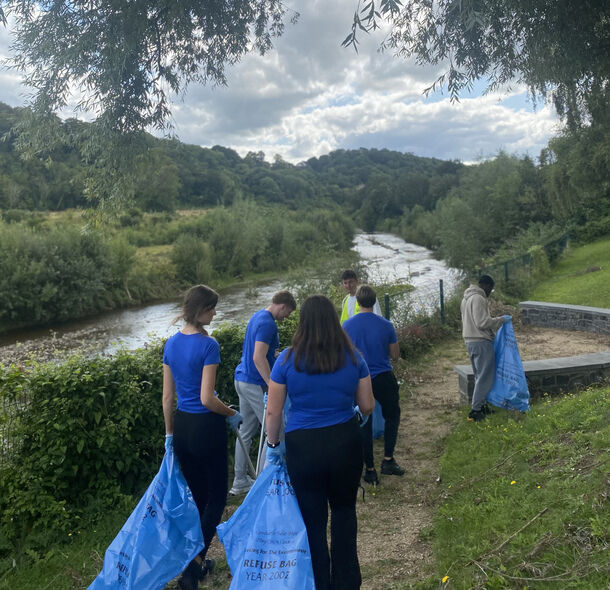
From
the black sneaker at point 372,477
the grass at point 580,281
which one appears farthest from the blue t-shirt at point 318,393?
the grass at point 580,281

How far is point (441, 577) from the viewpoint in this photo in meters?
3.29

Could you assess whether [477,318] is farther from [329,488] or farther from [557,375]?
[329,488]

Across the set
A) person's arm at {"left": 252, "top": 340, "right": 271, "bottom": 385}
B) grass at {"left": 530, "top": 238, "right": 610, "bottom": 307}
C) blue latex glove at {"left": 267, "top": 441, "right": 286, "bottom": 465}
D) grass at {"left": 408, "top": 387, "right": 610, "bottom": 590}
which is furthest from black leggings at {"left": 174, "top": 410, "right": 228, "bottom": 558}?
grass at {"left": 530, "top": 238, "right": 610, "bottom": 307}

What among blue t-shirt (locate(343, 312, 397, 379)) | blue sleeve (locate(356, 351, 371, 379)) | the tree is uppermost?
the tree

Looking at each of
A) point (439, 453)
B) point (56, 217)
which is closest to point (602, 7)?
point (439, 453)

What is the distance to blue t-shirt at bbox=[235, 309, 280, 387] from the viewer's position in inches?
173

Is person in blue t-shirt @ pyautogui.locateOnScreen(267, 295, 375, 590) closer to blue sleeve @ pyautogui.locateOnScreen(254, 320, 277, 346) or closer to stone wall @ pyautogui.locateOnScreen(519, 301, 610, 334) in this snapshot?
blue sleeve @ pyautogui.locateOnScreen(254, 320, 277, 346)

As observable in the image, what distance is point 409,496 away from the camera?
467 centimetres

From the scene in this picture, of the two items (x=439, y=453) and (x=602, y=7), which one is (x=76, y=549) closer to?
(x=439, y=453)

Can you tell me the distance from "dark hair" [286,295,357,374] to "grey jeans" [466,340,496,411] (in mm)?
3419

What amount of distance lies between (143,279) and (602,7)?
29.3 metres

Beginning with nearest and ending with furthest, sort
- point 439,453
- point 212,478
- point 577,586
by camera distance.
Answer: point 577,586
point 212,478
point 439,453

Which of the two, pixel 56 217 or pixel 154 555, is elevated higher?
pixel 56 217

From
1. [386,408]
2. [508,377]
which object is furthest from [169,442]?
[508,377]
